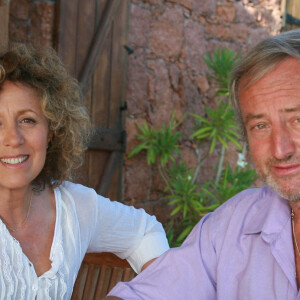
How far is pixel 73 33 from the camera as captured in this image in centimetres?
398

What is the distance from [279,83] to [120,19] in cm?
270

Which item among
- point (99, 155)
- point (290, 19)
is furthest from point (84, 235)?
point (290, 19)

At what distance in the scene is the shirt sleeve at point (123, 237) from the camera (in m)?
2.39

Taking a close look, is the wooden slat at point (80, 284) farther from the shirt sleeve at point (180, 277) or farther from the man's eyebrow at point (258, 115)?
the man's eyebrow at point (258, 115)

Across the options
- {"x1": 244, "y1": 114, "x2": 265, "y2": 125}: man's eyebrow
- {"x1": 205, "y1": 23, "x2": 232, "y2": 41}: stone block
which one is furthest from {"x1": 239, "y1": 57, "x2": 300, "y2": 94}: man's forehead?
{"x1": 205, "y1": 23, "x2": 232, "y2": 41}: stone block

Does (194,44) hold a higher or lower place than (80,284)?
higher

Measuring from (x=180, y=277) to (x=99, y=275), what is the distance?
20.5 inches

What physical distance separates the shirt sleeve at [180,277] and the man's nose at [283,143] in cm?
37

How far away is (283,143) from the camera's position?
69.8 inches

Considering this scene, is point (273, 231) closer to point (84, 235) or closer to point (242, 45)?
point (84, 235)

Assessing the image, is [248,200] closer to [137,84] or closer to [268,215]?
[268,215]

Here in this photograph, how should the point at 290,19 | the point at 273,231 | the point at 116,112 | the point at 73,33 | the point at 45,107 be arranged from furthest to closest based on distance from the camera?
the point at 290,19 < the point at 116,112 < the point at 73,33 < the point at 45,107 < the point at 273,231

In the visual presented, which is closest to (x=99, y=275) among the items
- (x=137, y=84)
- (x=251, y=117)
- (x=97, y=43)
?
(x=251, y=117)

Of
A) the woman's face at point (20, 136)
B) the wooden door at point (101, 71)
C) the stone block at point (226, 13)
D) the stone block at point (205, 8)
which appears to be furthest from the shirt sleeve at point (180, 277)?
the stone block at point (226, 13)
